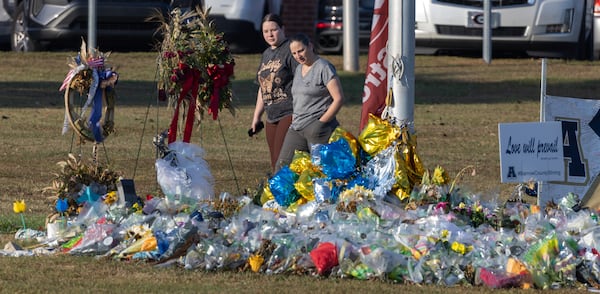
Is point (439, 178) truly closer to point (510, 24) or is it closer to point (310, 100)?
point (310, 100)

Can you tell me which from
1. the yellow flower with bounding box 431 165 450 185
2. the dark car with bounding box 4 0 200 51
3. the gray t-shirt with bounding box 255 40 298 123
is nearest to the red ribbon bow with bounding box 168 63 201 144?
the gray t-shirt with bounding box 255 40 298 123

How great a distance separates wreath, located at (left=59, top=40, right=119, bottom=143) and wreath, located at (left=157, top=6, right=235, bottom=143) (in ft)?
2.23

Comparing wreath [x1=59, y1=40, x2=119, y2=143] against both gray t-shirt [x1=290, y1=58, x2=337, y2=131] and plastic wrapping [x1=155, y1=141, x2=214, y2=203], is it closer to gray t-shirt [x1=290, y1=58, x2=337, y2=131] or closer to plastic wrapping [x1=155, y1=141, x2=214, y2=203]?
plastic wrapping [x1=155, y1=141, x2=214, y2=203]

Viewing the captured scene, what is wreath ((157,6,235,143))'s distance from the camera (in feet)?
34.4

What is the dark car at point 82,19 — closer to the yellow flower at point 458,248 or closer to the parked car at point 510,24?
the parked car at point 510,24

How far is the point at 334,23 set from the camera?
25734 millimetres

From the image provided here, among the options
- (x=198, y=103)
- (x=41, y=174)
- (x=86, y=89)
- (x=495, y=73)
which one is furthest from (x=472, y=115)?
(x=86, y=89)

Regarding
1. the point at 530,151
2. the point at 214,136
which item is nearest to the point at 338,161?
the point at 530,151

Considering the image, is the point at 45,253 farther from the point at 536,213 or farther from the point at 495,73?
the point at 495,73

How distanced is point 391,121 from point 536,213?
1.34 metres

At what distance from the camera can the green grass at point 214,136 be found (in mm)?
7875

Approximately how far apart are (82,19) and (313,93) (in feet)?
43.9

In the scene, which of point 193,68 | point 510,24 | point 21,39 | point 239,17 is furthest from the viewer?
point 21,39

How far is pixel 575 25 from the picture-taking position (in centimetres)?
2416
